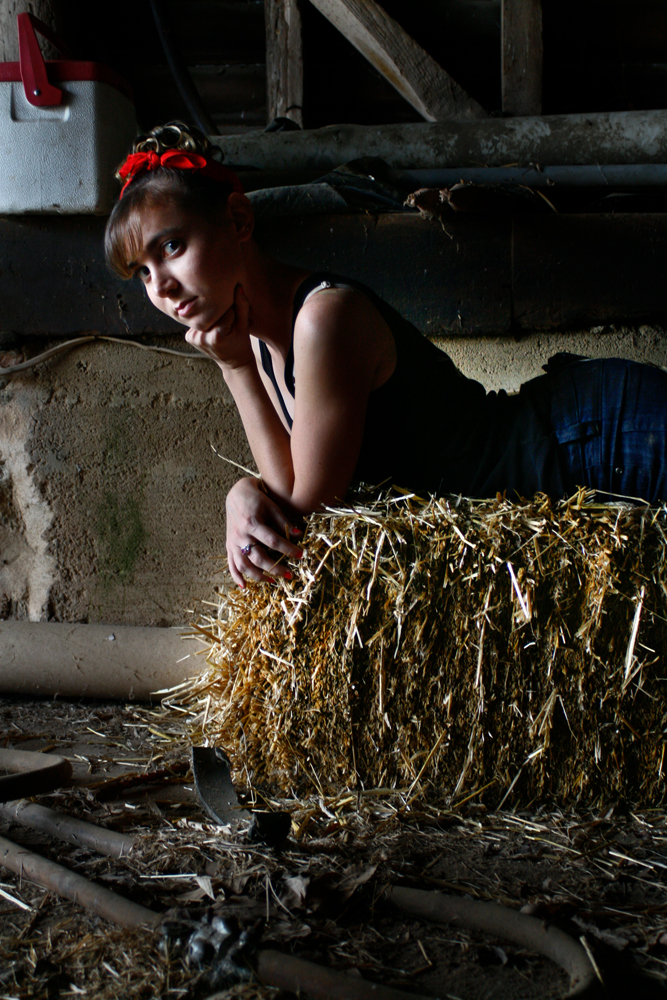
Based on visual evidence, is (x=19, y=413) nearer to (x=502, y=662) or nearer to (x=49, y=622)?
(x=49, y=622)

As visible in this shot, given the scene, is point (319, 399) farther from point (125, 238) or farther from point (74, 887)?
point (74, 887)

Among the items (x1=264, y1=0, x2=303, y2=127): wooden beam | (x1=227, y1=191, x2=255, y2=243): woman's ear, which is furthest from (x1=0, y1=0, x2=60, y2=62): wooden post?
(x1=227, y1=191, x2=255, y2=243): woman's ear

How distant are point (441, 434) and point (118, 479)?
1.20 m

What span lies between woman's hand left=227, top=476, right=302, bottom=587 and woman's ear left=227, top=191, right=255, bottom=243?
0.60 m

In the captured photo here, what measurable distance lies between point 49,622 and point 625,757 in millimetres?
1798

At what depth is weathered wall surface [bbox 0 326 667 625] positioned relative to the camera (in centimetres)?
236

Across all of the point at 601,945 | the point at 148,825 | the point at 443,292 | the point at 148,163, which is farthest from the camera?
the point at 443,292

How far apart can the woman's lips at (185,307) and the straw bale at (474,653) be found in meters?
0.55

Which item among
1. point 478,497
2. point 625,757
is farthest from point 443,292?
point 625,757

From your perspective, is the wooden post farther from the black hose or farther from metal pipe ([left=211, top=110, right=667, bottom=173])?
metal pipe ([left=211, top=110, right=667, bottom=173])

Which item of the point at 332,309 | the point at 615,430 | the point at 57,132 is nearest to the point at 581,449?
the point at 615,430

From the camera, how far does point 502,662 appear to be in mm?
1487

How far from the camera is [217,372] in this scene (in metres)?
2.35

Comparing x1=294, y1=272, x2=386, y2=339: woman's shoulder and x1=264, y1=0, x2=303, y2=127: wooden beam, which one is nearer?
x1=294, y1=272, x2=386, y2=339: woman's shoulder
